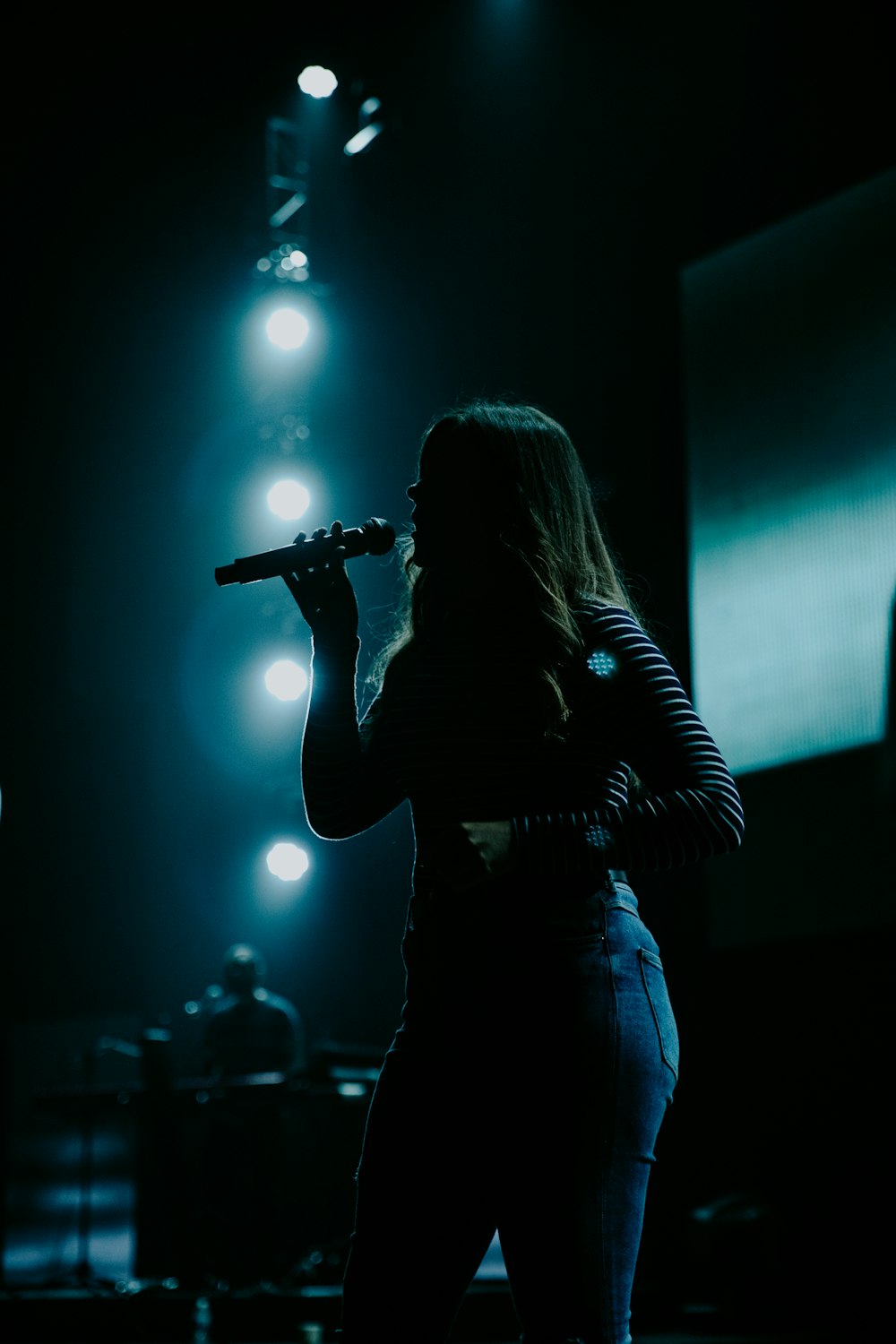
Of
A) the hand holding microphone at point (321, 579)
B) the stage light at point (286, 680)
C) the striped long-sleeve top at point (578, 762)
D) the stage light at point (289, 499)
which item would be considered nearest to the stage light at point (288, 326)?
the stage light at point (289, 499)

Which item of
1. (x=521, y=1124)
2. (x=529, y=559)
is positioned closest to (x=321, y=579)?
(x=529, y=559)

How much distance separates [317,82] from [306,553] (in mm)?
4938

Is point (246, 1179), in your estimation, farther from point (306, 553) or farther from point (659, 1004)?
point (659, 1004)

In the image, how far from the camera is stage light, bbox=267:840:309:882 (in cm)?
637

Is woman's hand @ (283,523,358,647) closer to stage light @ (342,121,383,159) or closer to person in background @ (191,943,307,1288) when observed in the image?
person in background @ (191,943,307,1288)

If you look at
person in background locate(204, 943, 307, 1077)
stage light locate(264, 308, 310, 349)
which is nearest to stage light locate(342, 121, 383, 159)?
stage light locate(264, 308, 310, 349)

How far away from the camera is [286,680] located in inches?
252

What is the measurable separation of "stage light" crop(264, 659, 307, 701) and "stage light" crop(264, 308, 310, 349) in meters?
1.48

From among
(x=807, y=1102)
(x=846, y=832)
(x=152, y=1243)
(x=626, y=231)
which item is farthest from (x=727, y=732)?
(x=152, y=1243)

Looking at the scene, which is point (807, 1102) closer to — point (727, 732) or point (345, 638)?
point (727, 732)

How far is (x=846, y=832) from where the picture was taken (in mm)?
4023

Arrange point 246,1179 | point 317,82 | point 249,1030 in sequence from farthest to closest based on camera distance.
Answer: point 317,82 < point 249,1030 < point 246,1179

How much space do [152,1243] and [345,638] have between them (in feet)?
14.5

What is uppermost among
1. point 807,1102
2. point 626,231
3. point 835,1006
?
point 626,231
